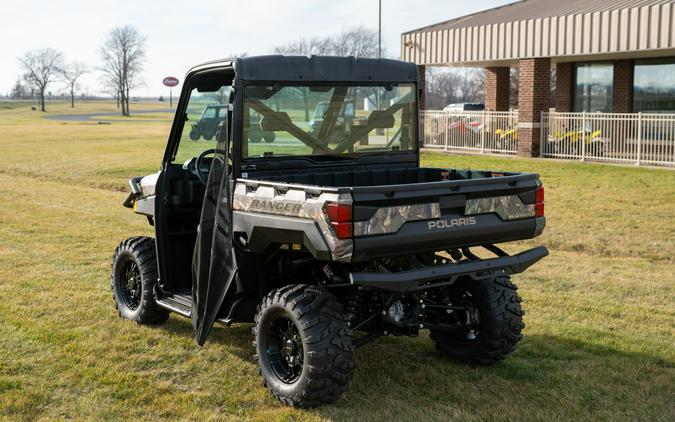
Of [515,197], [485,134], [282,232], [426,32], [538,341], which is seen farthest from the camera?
[426,32]

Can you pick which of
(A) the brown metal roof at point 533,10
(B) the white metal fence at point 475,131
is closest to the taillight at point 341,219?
(A) the brown metal roof at point 533,10

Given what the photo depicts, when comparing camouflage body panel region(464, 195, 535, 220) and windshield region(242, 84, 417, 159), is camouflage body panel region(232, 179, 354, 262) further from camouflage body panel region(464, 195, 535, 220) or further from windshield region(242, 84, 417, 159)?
camouflage body panel region(464, 195, 535, 220)

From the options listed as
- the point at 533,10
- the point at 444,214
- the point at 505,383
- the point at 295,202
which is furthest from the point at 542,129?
the point at 295,202

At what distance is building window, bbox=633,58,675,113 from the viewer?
22922 millimetres

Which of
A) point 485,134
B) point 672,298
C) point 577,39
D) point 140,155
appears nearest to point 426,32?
Answer: point 485,134

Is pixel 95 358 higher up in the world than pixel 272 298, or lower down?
lower down

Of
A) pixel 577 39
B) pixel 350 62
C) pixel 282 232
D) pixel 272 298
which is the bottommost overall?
pixel 272 298

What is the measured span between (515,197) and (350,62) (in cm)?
147

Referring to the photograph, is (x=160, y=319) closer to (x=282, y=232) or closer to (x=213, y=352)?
(x=213, y=352)

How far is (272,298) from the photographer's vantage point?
5.12 metres

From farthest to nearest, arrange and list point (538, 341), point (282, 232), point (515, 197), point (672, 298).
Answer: point (672, 298)
point (538, 341)
point (515, 197)
point (282, 232)

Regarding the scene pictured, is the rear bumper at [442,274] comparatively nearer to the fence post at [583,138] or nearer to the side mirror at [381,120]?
the side mirror at [381,120]

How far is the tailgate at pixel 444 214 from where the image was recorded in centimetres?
462

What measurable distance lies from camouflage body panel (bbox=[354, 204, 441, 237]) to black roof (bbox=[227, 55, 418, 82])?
132 cm
